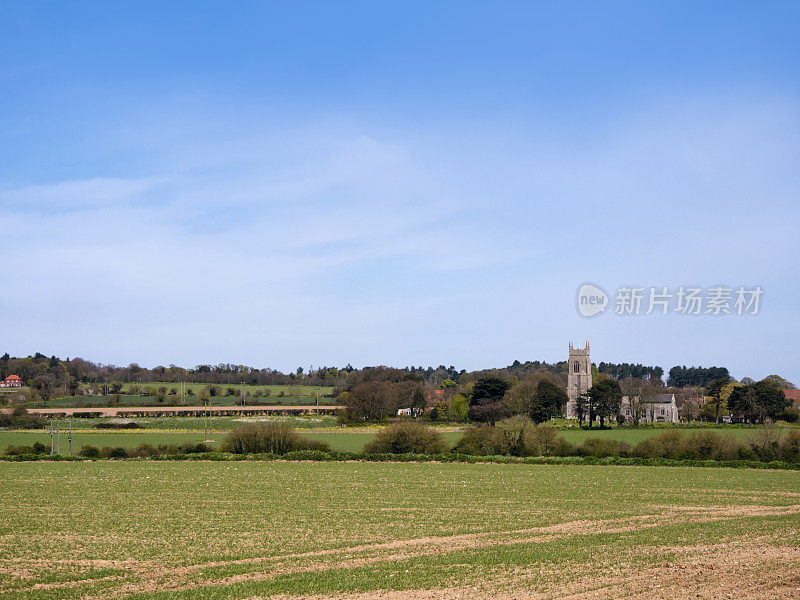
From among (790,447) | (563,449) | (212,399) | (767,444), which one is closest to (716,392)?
(767,444)

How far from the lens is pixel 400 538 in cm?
2188

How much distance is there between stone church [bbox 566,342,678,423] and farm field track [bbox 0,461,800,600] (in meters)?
93.5

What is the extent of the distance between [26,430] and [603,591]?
104 m

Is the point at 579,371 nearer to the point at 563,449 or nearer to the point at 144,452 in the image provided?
the point at 563,449

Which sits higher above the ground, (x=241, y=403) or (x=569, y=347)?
(x=569, y=347)

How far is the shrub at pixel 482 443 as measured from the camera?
188 ft

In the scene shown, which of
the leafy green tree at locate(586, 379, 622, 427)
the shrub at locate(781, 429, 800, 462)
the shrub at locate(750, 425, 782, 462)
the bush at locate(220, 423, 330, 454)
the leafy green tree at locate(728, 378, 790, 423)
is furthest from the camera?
the leafy green tree at locate(586, 379, 622, 427)

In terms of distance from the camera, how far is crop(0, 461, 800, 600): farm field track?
620 inches

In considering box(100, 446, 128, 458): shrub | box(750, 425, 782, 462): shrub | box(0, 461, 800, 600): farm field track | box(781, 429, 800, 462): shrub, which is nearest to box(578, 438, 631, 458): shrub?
box(750, 425, 782, 462): shrub

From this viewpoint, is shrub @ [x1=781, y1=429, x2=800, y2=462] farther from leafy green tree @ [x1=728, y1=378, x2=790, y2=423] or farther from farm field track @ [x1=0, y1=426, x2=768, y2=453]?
leafy green tree @ [x1=728, y1=378, x2=790, y2=423]

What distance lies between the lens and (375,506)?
95.8ft

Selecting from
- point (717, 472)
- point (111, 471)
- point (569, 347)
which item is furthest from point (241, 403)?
point (717, 472)

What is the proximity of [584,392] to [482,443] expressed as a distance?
7340 cm

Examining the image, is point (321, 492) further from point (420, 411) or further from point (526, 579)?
point (420, 411)
